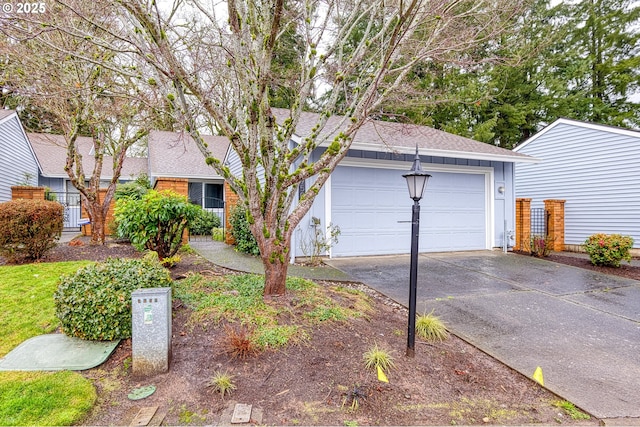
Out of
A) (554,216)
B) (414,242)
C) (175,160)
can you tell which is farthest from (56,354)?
(175,160)

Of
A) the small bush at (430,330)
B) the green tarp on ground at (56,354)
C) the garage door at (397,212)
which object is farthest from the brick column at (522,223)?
the green tarp on ground at (56,354)

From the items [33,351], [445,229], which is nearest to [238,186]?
[33,351]

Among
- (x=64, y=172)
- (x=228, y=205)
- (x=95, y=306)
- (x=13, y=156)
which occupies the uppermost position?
(x=13, y=156)

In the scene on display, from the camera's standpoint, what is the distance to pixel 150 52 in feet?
10.8

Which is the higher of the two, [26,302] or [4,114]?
→ [4,114]

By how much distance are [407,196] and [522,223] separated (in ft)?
13.1

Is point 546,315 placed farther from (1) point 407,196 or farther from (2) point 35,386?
(2) point 35,386

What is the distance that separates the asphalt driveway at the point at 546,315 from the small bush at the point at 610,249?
804 mm

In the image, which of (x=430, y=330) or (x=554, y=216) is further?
(x=554, y=216)

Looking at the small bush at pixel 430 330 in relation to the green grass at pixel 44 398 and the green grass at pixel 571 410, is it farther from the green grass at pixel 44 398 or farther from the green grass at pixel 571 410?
the green grass at pixel 44 398

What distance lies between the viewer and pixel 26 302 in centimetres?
392

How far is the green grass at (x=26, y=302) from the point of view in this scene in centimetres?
325

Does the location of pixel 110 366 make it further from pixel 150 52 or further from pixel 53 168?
pixel 53 168

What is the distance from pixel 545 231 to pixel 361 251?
276 inches
